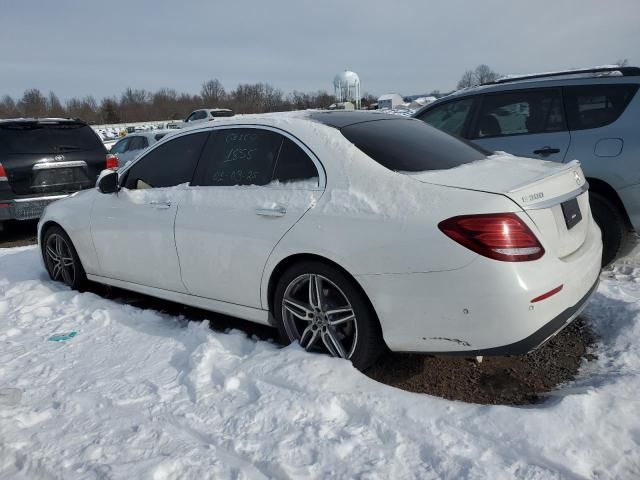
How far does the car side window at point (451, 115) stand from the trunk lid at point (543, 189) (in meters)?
2.45

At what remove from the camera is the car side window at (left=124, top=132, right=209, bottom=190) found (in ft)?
12.9

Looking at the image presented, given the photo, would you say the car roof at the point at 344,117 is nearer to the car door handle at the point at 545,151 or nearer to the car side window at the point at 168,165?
the car side window at the point at 168,165

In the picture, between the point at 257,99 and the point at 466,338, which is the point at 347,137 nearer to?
the point at 466,338

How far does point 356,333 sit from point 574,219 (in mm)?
1399

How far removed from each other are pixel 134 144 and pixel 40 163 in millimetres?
A: 7510

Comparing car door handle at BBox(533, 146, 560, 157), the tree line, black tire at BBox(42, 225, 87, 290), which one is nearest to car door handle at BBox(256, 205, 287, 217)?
black tire at BBox(42, 225, 87, 290)

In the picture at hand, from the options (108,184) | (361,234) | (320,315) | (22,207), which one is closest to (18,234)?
(22,207)

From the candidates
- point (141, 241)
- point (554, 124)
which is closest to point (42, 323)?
point (141, 241)

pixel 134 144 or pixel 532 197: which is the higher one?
pixel 532 197

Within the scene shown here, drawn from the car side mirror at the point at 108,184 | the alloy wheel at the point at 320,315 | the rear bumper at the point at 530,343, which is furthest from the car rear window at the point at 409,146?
the car side mirror at the point at 108,184

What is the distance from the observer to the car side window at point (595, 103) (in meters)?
4.52

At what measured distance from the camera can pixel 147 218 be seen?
402cm

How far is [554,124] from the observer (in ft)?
15.9

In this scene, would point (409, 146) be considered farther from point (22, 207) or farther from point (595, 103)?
point (22, 207)
